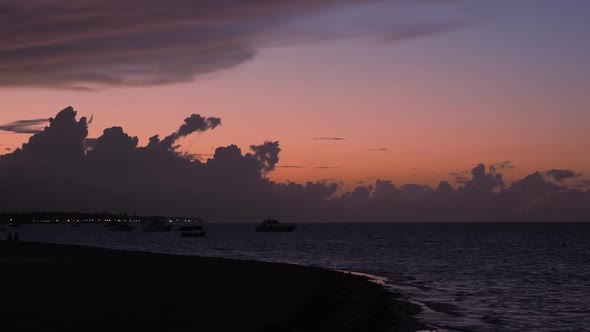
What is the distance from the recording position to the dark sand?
981 inches

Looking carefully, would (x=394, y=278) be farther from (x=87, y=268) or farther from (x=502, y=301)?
(x=87, y=268)

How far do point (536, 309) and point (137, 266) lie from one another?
94.4 ft

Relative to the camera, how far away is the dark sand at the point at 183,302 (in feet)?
81.8

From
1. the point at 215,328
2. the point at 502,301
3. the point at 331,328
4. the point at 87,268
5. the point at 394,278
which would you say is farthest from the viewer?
the point at 394,278

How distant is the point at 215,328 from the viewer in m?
24.8

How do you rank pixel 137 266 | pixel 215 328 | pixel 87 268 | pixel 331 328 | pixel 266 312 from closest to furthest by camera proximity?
pixel 215 328 → pixel 331 328 → pixel 266 312 → pixel 87 268 → pixel 137 266

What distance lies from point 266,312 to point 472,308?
14.8 metres

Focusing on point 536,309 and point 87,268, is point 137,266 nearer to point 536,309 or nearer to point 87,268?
point 87,268

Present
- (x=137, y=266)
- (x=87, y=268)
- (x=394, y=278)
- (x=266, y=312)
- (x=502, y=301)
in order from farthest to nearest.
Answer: (x=394, y=278)
(x=137, y=266)
(x=87, y=268)
(x=502, y=301)
(x=266, y=312)

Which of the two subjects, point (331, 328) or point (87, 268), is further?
point (87, 268)

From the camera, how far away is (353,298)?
127 ft

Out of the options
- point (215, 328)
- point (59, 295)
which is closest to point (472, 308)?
point (215, 328)

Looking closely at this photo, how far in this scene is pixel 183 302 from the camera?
31.0 m

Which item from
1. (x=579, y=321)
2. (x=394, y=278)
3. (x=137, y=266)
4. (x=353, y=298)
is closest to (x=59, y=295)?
(x=353, y=298)
